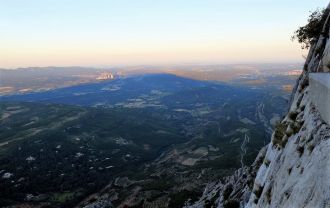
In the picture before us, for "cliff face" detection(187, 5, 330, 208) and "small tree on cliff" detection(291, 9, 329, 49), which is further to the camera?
"small tree on cliff" detection(291, 9, 329, 49)

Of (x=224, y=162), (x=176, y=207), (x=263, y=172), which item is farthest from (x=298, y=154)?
(x=224, y=162)

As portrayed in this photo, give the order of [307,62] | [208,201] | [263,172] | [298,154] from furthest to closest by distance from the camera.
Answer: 1. [208,201]
2. [307,62]
3. [263,172]
4. [298,154]

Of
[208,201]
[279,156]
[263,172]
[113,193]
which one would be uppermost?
[279,156]

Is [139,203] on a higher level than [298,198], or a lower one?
lower

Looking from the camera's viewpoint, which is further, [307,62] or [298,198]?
[307,62]

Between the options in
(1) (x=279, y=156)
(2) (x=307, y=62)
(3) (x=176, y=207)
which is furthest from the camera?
(3) (x=176, y=207)

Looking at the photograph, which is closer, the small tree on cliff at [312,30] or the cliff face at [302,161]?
the cliff face at [302,161]

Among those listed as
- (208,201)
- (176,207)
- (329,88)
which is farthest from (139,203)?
(329,88)

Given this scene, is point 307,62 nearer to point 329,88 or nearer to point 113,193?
point 329,88

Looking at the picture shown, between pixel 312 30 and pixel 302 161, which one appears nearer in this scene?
pixel 302 161
